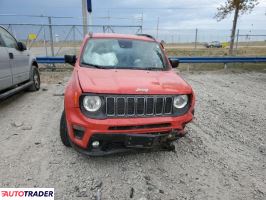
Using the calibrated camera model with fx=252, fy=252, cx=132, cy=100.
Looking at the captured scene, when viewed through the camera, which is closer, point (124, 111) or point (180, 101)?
point (124, 111)

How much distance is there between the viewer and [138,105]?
3283mm

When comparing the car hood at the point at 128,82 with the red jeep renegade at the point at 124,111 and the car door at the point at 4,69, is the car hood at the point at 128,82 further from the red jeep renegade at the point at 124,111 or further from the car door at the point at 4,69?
the car door at the point at 4,69

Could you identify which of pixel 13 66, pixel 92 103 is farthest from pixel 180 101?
pixel 13 66

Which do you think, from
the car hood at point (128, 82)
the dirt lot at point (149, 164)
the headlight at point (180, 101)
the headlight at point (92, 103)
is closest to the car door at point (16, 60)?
the dirt lot at point (149, 164)

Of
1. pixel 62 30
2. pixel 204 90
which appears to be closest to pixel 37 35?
pixel 62 30

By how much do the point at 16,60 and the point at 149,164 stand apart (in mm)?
4444

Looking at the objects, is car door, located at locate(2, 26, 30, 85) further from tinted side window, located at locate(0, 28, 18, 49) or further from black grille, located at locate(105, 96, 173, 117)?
black grille, located at locate(105, 96, 173, 117)

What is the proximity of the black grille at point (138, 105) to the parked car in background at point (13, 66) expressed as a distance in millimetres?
3290

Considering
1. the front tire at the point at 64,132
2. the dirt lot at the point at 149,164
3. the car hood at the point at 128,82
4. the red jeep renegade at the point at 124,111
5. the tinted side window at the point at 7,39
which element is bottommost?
the dirt lot at the point at 149,164

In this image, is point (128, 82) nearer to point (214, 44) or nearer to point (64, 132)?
point (64, 132)

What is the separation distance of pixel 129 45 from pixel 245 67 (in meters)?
10.6

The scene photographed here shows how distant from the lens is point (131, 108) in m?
3.26

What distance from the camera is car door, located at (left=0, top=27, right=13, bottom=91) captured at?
5.34 metres

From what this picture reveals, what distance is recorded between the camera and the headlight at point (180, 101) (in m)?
3.49
